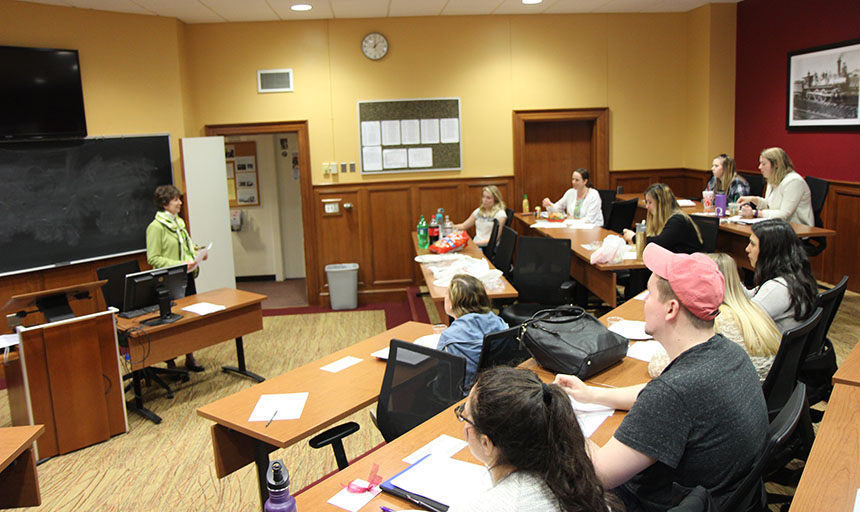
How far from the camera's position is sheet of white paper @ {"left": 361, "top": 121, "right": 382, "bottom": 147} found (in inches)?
310

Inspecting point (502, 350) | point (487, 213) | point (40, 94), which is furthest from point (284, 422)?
point (40, 94)

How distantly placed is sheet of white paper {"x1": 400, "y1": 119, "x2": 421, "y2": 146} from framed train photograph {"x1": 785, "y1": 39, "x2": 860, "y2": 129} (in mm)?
4074

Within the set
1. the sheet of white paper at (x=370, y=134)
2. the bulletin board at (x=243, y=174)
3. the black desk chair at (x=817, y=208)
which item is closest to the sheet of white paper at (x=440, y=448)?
the black desk chair at (x=817, y=208)

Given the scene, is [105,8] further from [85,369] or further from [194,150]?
[85,369]

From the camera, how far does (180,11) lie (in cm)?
689

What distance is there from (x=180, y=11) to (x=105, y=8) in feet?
2.30

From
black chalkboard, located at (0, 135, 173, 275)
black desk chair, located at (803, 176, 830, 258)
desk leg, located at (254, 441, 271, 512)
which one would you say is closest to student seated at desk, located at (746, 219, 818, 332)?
desk leg, located at (254, 441, 271, 512)

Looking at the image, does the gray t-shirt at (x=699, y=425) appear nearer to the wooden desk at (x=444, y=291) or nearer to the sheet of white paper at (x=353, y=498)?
the sheet of white paper at (x=353, y=498)

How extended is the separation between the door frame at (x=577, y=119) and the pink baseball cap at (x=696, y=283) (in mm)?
6274

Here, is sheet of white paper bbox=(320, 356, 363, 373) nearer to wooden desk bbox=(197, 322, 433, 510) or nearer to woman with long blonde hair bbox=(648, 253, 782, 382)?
wooden desk bbox=(197, 322, 433, 510)

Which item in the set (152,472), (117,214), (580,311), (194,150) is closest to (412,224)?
(194,150)

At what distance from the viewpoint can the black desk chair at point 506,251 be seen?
6.14m

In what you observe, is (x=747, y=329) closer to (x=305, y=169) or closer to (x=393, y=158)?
(x=393, y=158)

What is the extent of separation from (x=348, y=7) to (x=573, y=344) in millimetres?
5475
